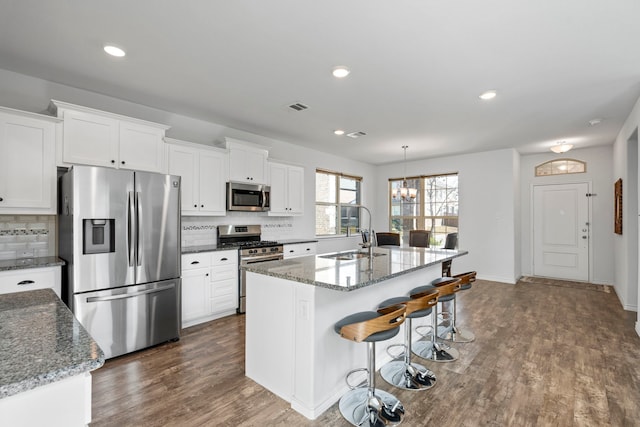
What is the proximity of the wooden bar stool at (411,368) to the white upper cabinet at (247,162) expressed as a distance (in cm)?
284

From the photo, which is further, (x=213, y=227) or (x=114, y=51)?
(x=213, y=227)

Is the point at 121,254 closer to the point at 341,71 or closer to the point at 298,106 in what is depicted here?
the point at 298,106

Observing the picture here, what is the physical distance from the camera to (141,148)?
346 cm

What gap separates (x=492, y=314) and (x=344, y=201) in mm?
3844

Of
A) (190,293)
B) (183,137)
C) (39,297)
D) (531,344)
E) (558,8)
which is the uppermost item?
(558,8)

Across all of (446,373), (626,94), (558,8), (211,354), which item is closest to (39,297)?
(211,354)

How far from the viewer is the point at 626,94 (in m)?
3.42

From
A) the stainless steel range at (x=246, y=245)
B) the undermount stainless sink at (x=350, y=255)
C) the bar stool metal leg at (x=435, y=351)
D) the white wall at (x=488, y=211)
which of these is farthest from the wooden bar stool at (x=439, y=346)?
the white wall at (x=488, y=211)

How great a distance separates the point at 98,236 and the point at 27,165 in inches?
34.1

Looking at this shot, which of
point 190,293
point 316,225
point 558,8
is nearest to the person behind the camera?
point 558,8

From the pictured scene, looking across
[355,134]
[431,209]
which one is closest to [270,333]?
[355,134]

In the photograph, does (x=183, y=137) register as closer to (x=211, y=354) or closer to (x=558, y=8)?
(x=211, y=354)

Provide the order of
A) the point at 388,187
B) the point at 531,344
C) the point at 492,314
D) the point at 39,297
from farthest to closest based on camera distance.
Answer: the point at 388,187
the point at 492,314
the point at 531,344
the point at 39,297

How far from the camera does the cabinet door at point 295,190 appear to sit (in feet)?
17.6
